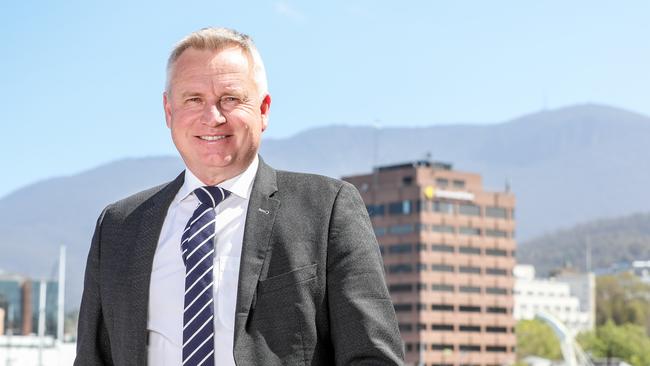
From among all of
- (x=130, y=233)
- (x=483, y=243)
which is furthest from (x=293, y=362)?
(x=483, y=243)

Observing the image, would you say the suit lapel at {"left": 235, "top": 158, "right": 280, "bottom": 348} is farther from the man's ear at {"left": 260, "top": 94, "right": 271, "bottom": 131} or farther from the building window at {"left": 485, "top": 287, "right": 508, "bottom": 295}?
the building window at {"left": 485, "top": 287, "right": 508, "bottom": 295}

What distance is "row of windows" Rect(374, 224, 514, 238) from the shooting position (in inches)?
7283

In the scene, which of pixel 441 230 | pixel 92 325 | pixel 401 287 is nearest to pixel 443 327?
pixel 401 287

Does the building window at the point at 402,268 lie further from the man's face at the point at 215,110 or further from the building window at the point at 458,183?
the man's face at the point at 215,110

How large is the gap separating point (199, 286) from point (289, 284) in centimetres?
27

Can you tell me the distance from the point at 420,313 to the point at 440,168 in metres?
23.8

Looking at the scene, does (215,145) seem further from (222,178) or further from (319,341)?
(319,341)

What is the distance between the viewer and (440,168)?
19362 centimetres

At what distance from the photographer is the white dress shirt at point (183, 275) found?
431 cm

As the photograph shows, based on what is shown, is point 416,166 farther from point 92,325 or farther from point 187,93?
point 187,93

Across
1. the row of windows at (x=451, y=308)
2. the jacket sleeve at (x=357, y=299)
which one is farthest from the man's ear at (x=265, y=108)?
the row of windows at (x=451, y=308)

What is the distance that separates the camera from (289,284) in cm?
430

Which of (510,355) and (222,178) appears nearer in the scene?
(222,178)

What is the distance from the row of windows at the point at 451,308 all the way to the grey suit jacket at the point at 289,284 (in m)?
172
